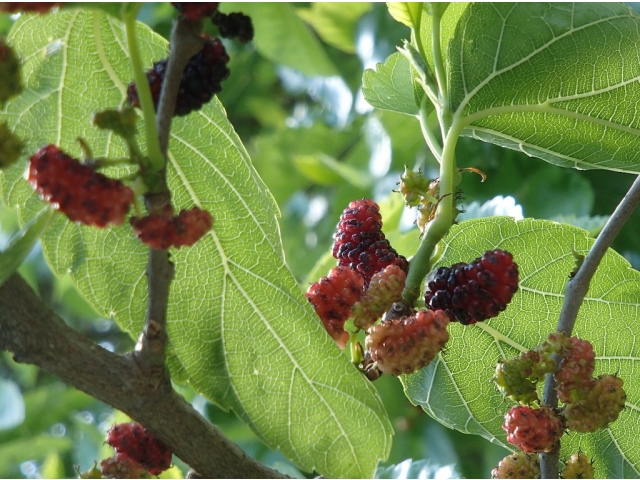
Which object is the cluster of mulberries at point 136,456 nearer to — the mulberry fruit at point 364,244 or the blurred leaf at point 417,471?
the mulberry fruit at point 364,244

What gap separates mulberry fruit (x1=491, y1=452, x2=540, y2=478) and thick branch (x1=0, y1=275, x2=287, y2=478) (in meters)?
0.28

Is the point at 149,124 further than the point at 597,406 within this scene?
No

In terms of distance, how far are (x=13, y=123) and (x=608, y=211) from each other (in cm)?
113

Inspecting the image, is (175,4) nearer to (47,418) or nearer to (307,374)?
(307,374)

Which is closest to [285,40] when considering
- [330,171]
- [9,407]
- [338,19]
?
[338,19]

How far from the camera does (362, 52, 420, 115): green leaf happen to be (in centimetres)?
101

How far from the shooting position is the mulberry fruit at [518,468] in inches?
Result: 32.0

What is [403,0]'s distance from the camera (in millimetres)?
875

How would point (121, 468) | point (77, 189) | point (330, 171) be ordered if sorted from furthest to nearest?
point (330, 171) < point (121, 468) < point (77, 189)

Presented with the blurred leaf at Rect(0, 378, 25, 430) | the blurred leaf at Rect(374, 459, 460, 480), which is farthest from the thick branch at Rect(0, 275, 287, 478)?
the blurred leaf at Rect(0, 378, 25, 430)

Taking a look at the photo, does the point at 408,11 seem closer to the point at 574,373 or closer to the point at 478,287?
the point at 478,287

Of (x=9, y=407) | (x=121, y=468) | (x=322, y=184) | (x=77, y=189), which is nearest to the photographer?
(x=77, y=189)

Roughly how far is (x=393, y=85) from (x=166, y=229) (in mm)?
486

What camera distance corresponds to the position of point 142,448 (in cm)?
83
